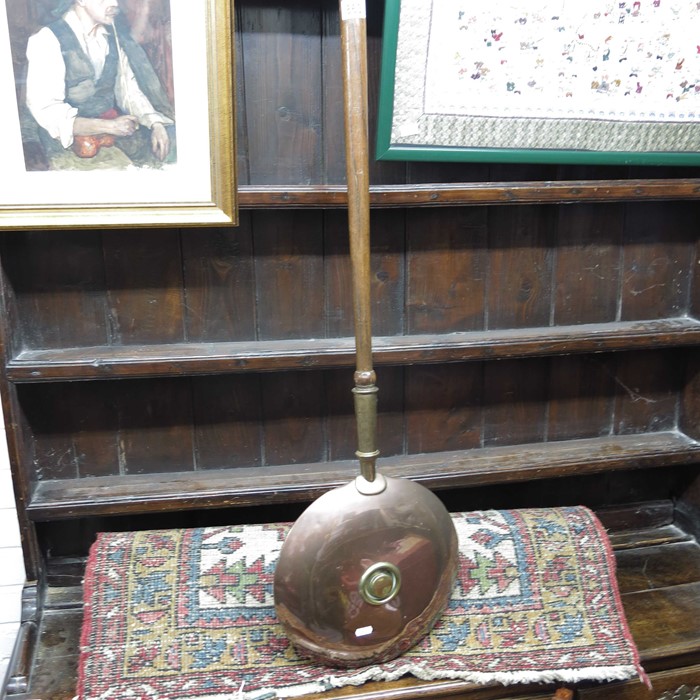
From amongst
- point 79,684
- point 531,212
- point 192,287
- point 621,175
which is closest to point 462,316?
point 531,212

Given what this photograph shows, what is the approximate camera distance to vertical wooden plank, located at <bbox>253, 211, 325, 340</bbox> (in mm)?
1237

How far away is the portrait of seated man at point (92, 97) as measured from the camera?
0.99 metres

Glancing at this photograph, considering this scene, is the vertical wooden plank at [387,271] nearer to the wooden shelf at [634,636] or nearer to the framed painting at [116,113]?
the framed painting at [116,113]

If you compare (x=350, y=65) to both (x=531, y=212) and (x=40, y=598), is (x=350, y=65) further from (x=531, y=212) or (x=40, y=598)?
(x=40, y=598)

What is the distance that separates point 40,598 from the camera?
1.22 meters

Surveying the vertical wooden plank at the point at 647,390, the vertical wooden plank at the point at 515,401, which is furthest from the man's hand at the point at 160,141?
the vertical wooden plank at the point at 647,390

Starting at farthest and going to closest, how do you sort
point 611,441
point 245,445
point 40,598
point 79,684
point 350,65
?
point 611,441 → point 245,445 → point 40,598 → point 79,684 → point 350,65

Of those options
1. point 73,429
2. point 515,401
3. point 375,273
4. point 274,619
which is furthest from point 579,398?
point 73,429

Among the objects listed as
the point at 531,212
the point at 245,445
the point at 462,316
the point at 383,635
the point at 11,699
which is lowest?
the point at 11,699

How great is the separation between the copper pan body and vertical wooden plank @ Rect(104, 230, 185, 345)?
0.46 meters

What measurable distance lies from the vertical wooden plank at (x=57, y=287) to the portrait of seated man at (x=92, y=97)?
0.18m

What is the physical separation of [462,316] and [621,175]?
0.39 meters

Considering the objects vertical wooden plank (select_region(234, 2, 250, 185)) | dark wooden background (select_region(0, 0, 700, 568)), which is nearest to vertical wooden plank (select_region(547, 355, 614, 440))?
dark wooden background (select_region(0, 0, 700, 568))

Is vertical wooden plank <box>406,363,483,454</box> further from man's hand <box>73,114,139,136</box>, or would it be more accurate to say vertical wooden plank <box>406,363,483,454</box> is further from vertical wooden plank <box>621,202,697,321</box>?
man's hand <box>73,114,139,136</box>
